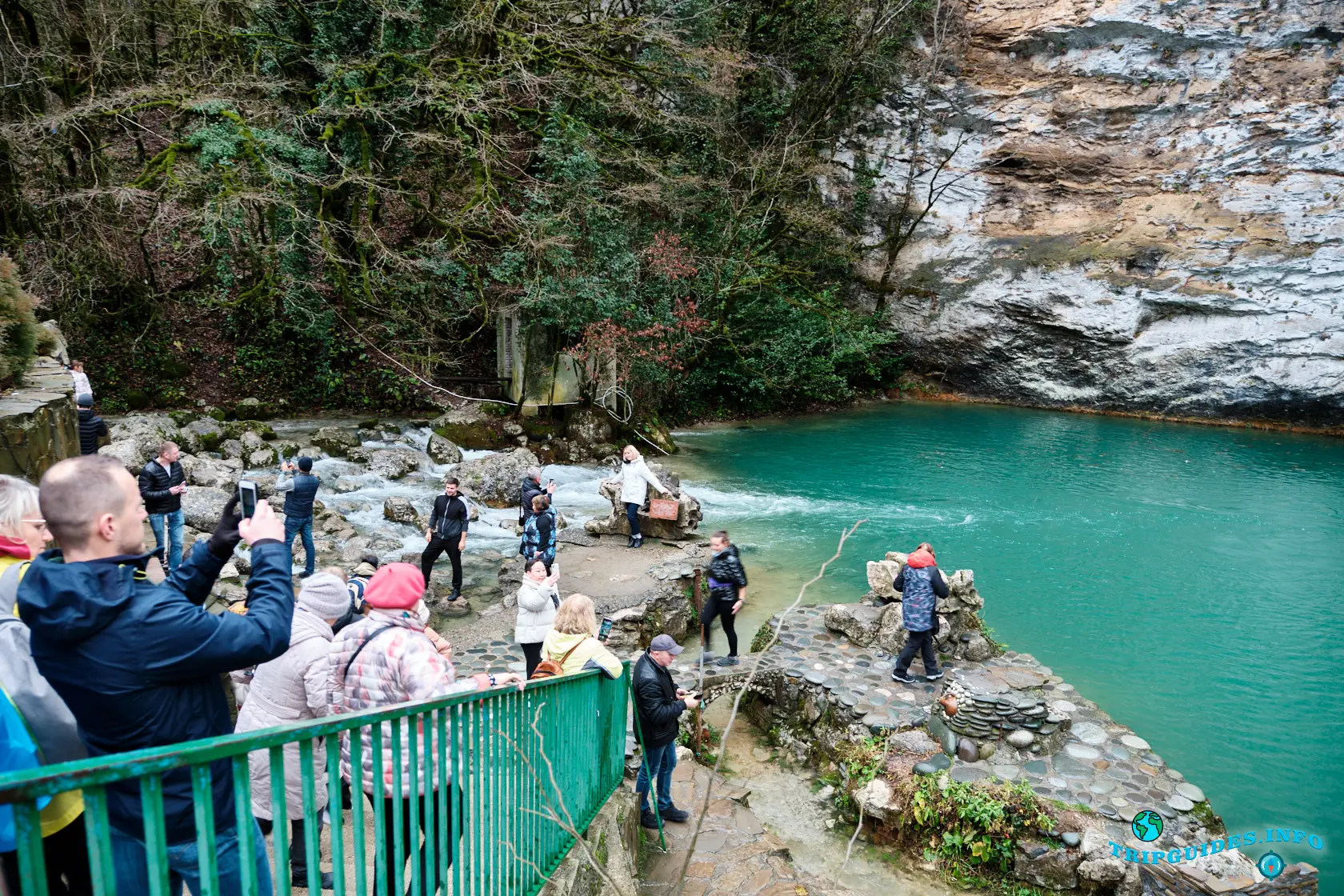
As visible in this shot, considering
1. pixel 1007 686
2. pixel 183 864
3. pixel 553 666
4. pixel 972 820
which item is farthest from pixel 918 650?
pixel 183 864

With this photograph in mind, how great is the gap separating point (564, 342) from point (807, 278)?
10.1 meters

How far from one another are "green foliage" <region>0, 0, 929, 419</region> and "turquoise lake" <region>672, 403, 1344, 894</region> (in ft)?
17.3

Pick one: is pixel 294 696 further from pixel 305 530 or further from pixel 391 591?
pixel 305 530

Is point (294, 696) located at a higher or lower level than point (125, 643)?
lower

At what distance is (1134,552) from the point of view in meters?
14.4

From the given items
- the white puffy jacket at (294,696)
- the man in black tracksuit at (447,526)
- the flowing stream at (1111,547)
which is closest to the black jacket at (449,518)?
the man in black tracksuit at (447,526)

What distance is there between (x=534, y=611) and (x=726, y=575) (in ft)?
8.41

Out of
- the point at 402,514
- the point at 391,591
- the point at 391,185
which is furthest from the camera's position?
the point at 391,185

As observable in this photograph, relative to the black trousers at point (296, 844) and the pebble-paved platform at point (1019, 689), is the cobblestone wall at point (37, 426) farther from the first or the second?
the pebble-paved platform at point (1019, 689)

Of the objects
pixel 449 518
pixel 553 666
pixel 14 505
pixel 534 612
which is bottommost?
pixel 449 518

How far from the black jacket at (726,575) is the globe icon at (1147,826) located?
4.00 meters

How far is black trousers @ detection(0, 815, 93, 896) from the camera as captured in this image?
2.24m

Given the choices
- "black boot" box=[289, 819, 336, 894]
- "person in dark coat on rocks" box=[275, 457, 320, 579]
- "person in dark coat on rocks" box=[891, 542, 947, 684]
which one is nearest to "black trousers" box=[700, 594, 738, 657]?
"person in dark coat on rocks" box=[891, 542, 947, 684]

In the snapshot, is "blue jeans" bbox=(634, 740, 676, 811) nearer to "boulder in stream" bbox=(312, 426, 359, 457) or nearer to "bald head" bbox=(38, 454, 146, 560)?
"bald head" bbox=(38, 454, 146, 560)
